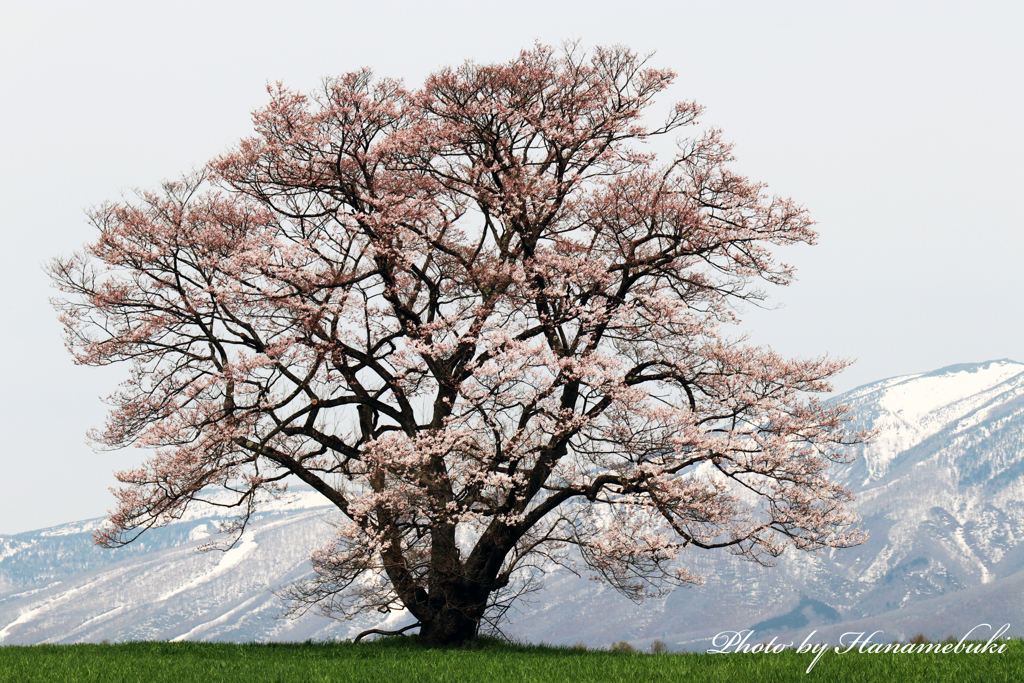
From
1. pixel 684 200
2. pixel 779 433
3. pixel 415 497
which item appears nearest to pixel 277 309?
pixel 415 497

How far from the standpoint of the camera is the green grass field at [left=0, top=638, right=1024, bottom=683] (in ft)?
43.1

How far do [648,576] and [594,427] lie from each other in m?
4.43

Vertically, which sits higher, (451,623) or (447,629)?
(451,623)

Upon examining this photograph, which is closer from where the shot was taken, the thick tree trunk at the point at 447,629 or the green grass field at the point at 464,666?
the green grass field at the point at 464,666

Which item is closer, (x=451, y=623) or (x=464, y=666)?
(x=464, y=666)

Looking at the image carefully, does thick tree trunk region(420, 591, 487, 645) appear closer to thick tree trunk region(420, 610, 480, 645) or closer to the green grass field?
thick tree trunk region(420, 610, 480, 645)

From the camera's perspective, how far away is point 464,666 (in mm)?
15688

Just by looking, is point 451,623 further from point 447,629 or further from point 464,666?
point 464,666

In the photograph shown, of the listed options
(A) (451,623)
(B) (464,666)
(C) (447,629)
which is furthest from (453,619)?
(B) (464,666)

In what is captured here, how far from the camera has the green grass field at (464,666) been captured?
43.1 ft

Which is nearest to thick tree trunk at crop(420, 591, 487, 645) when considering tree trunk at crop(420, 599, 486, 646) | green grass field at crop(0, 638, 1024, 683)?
tree trunk at crop(420, 599, 486, 646)

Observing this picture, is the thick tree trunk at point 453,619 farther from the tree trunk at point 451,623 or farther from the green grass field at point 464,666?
the green grass field at point 464,666

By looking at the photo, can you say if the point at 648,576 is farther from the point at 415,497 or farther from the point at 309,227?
the point at 309,227

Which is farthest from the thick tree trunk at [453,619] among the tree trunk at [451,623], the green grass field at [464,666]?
the green grass field at [464,666]
